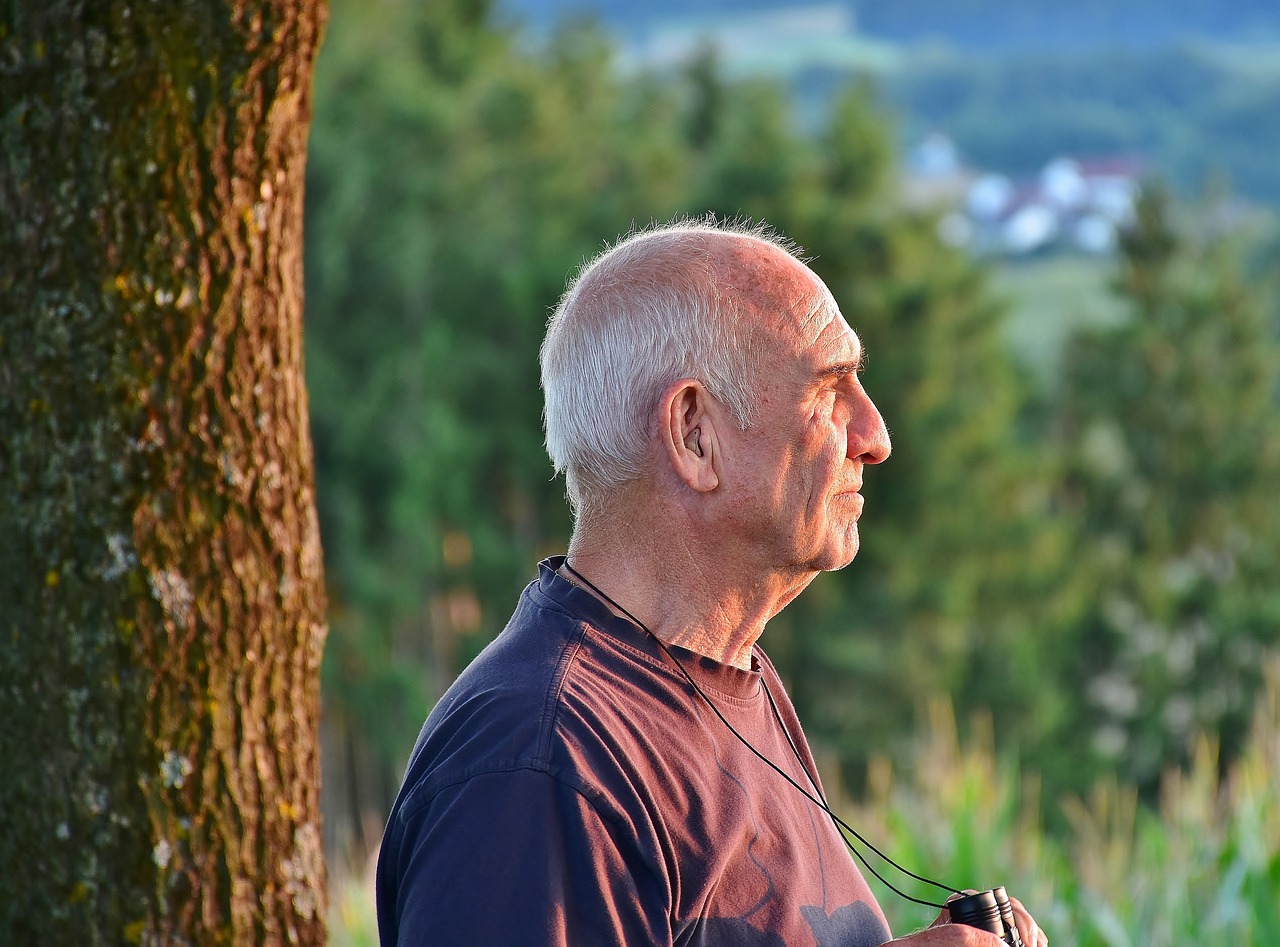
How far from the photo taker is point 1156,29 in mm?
105125

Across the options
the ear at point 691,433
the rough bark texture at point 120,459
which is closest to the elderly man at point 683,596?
the ear at point 691,433

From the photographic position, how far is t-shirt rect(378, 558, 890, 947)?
1.43m

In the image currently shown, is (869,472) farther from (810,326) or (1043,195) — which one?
(1043,195)

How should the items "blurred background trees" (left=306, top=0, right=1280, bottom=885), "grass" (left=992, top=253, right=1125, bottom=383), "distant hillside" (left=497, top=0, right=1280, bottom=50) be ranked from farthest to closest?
"distant hillside" (left=497, top=0, right=1280, bottom=50), "grass" (left=992, top=253, right=1125, bottom=383), "blurred background trees" (left=306, top=0, right=1280, bottom=885)

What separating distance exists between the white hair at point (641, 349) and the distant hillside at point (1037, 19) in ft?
285

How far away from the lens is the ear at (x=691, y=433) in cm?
171

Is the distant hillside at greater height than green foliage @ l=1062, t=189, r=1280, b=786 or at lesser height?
greater

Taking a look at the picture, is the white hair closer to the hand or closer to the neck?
the neck

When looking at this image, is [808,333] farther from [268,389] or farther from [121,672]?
[121,672]

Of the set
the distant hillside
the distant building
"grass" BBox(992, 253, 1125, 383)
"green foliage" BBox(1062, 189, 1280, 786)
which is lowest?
"green foliage" BBox(1062, 189, 1280, 786)

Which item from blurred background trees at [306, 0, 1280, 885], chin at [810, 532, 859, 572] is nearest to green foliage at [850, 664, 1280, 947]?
chin at [810, 532, 859, 572]

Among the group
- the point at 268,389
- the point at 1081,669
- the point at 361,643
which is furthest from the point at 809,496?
the point at 1081,669

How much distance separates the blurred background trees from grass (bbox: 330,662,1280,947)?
19.5 meters

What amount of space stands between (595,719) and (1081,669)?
29071 millimetres
